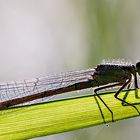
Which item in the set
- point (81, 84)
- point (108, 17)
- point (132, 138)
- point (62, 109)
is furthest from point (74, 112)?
point (132, 138)

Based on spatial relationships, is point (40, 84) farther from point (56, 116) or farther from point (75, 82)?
point (56, 116)

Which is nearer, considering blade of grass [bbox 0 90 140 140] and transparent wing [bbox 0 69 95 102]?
blade of grass [bbox 0 90 140 140]

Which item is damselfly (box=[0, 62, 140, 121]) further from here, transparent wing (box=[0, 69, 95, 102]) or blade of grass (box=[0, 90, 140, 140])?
blade of grass (box=[0, 90, 140, 140])

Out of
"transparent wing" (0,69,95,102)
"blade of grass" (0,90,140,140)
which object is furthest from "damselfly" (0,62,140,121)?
"blade of grass" (0,90,140,140)

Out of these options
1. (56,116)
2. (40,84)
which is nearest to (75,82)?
(40,84)

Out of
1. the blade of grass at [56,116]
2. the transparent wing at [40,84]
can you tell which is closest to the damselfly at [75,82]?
the transparent wing at [40,84]

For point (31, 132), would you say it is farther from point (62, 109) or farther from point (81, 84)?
point (81, 84)

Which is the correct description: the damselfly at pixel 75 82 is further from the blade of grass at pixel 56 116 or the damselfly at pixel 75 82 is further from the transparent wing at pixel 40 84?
the blade of grass at pixel 56 116

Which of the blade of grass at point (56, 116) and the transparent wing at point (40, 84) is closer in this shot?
the blade of grass at point (56, 116)
